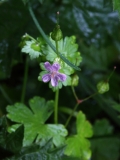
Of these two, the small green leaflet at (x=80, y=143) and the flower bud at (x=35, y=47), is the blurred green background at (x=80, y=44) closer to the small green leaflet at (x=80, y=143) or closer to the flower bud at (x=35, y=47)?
the small green leaflet at (x=80, y=143)

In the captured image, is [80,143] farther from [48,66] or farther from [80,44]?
[80,44]

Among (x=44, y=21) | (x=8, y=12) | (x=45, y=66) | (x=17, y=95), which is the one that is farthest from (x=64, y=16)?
(x=45, y=66)

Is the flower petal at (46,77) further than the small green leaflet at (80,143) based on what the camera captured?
No

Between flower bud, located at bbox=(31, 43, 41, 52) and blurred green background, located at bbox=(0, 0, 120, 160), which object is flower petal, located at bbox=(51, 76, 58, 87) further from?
blurred green background, located at bbox=(0, 0, 120, 160)

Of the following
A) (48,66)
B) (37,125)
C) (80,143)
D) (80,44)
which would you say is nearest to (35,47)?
(48,66)

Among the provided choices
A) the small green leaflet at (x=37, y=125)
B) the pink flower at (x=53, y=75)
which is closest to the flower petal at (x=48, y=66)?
the pink flower at (x=53, y=75)

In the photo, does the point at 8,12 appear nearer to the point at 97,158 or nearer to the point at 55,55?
the point at 55,55

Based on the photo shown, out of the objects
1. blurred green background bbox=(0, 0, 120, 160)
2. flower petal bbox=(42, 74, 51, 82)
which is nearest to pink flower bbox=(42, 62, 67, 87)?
flower petal bbox=(42, 74, 51, 82)
